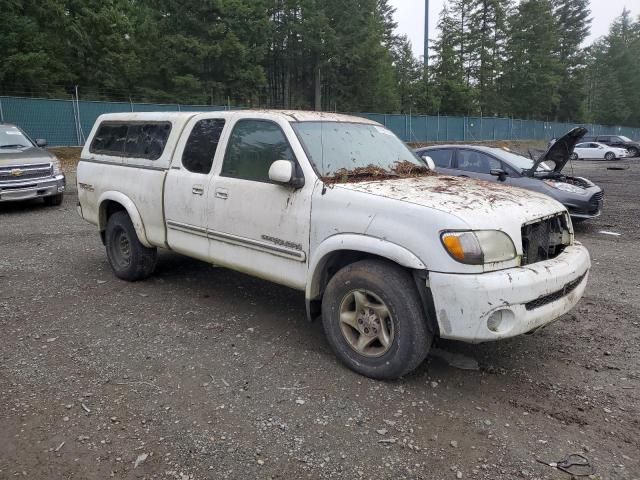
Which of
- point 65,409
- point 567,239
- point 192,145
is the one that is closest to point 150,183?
point 192,145

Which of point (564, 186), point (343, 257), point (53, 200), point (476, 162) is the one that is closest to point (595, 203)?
point (564, 186)

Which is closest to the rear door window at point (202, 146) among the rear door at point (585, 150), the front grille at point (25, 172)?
the front grille at point (25, 172)

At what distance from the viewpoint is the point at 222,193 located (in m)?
4.41

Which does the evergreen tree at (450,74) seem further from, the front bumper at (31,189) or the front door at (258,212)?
the front door at (258,212)

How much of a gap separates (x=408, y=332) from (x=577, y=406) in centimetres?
119

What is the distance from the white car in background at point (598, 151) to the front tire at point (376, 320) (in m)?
34.2

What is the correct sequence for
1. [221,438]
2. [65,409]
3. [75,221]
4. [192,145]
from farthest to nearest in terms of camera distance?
[75,221], [192,145], [65,409], [221,438]

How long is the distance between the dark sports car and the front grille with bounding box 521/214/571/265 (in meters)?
4.53

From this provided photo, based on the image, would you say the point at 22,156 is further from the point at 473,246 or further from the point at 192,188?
the point at 473,246

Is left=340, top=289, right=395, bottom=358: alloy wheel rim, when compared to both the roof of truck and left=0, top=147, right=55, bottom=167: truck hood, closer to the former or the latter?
the roof of truck

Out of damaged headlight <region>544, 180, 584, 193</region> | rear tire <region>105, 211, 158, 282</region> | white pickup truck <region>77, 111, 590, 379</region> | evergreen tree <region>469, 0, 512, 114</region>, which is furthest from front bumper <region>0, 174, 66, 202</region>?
evergreen tree <region>469, 0, 512, 114</region>

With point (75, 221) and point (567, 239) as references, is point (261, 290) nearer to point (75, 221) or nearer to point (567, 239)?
point (567, 239)

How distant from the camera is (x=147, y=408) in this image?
10.5ft

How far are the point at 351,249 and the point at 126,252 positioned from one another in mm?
3355
